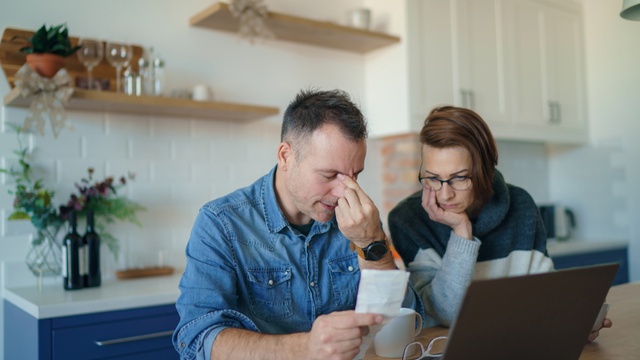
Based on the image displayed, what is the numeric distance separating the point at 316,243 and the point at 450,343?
2.40ft

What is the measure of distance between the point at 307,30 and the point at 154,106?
1.02 meters

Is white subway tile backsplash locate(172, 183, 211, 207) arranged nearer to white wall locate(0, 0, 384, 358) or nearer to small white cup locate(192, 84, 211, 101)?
white wall locate(0, 0, 384, 358)

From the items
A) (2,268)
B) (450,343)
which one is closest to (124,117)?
(2,268)

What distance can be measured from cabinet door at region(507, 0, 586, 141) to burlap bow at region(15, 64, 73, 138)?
283 cm

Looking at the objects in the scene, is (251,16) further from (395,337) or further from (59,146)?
(395,337)

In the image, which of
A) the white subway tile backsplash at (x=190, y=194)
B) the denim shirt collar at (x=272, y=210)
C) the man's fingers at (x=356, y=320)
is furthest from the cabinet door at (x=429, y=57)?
the man's fingers at (x=356, y=320)

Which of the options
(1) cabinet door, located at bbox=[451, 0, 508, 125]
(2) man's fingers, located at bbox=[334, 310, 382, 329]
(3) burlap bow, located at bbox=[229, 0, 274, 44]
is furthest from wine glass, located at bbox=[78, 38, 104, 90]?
(1) cabinet door, located at bbox=[451, 0, 508, 125]

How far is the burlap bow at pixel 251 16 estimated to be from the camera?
113 inches

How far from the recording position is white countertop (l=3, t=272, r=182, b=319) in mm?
2049

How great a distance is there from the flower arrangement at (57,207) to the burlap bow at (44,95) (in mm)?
242

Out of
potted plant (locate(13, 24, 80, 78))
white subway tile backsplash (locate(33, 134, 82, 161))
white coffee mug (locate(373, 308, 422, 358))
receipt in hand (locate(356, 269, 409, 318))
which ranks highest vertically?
potted plant (locate(13, 24, 80, 78))

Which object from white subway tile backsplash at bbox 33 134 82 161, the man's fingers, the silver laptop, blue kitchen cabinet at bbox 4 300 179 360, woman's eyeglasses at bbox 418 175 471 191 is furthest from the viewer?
white subway tile backsplash at bbox 33 134 82 161

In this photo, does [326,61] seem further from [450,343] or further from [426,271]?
[450,343]

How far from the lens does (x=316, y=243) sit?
5.23 feet
